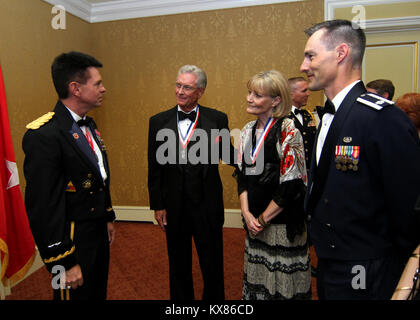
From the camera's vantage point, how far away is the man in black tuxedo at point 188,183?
2.11 meters

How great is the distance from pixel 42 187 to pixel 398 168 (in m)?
1.41

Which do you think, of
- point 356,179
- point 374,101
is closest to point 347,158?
point 356,179

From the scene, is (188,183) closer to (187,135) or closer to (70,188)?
(187,135)

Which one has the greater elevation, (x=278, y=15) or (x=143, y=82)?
(x=278, y=15)

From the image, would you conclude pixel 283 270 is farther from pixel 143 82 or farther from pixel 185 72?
pixel 143 82

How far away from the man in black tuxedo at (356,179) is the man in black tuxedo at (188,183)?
92cm

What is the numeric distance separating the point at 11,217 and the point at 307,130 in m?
2.72

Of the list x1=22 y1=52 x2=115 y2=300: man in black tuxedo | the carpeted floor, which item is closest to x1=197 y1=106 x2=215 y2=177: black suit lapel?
x1=22 y1=52 x2=115 y2=300: man in black tuxedo

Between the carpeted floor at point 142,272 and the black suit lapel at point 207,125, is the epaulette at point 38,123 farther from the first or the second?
the carpeted floor at point 142,272

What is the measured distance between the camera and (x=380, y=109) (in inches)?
41.9

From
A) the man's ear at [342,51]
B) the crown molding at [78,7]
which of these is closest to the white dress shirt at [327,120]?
the man's ear at [342,51]

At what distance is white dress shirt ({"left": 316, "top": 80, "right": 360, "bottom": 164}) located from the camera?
1216 millimetres

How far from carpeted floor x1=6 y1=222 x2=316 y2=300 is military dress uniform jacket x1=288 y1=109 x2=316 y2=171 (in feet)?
3.88
